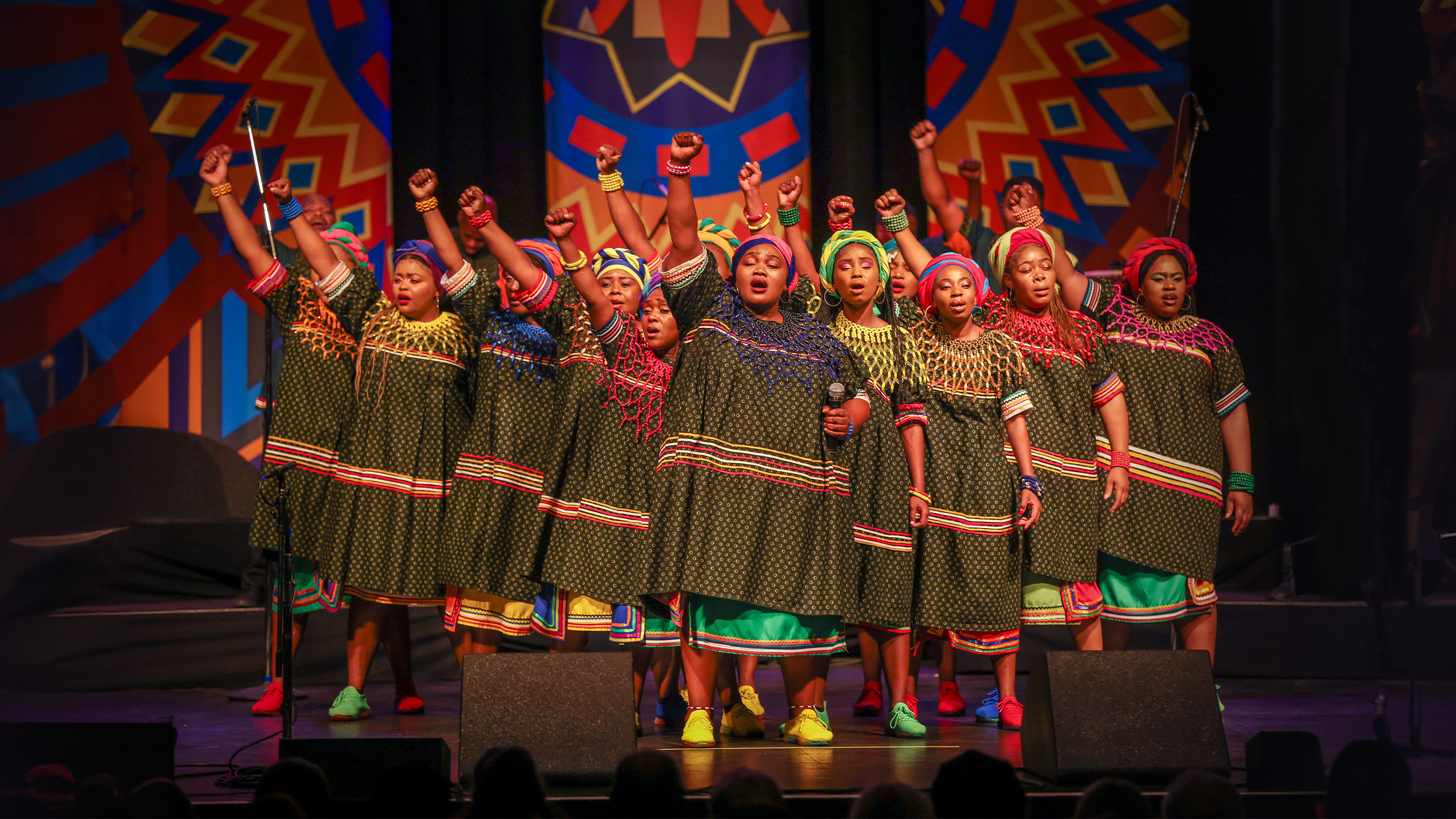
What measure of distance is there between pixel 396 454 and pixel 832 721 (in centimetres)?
179

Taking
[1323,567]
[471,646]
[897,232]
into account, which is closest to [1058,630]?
[1323,567]

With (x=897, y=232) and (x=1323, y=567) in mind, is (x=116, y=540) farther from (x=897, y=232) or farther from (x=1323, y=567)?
(x=1323, y=567)

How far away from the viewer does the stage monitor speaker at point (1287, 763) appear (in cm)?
291

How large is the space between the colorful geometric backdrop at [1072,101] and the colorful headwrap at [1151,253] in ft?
7.99

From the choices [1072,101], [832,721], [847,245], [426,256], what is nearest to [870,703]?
[832,721]

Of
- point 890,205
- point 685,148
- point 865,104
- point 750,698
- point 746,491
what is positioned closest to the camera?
point 685,148

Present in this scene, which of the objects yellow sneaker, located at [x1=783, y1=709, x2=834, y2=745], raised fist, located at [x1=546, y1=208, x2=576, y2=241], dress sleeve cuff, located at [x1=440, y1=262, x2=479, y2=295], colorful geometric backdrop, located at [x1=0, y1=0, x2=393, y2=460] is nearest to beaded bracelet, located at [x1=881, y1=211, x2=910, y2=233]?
raised fist, located at [x1=546, y1=208, x2=576, y2=241]

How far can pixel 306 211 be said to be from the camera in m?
5.17

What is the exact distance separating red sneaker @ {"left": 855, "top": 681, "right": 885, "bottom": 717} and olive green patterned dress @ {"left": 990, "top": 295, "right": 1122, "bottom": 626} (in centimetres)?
A: 61

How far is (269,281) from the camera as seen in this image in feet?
14.8

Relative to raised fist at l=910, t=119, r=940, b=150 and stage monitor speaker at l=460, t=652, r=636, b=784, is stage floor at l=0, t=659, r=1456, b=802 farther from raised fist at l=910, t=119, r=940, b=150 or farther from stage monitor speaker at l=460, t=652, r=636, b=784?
raised fist at l=910, t=119, r=940, b=150

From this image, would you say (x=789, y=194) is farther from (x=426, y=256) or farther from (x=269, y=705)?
(x=269, y=705)

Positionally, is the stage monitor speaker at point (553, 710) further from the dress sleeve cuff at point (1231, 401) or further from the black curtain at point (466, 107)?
the black curtain at point (466, 107)

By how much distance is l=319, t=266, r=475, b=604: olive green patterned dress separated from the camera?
433 centimetres
